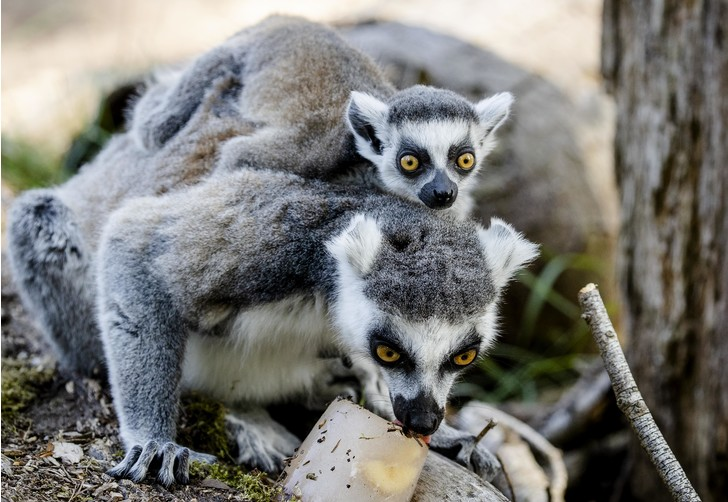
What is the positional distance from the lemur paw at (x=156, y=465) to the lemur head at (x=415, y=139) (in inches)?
81.5

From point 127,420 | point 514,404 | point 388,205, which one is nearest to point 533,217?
point 514,404

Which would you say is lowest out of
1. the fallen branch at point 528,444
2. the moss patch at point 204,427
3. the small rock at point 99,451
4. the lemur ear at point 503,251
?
the fallen branch at point 528,444

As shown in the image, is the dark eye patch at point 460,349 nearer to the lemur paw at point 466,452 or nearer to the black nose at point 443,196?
the black nose at point 443,196

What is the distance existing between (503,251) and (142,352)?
2.19 m

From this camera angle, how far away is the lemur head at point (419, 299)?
4.38 metres

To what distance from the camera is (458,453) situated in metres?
5.73

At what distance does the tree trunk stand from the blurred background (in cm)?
2

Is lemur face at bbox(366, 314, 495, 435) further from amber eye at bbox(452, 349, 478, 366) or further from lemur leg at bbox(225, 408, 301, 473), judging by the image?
lemur leg at bbox(225, 408, 301, 473)

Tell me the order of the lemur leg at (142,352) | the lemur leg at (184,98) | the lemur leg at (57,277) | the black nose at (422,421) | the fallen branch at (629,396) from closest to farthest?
the black nose at (422,421) < the fallen branch at (629,396) < the lemur leg at (142,352) < the lemur leg at (57,277) < the lemur leg at (184,98)

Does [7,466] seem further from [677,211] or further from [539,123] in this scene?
[539,123]

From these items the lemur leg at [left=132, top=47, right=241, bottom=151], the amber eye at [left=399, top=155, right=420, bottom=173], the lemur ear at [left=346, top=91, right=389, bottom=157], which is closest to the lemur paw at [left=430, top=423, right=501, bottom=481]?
the amber eye at [left=399, top=155, right=420, bottom=173]

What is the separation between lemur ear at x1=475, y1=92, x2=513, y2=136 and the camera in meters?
6.00

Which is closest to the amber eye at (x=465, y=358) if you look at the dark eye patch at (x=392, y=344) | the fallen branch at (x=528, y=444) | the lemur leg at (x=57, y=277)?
the dark eye patch at (x=392, y=344)

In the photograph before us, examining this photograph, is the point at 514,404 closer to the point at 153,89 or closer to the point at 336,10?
the point at 153,89
